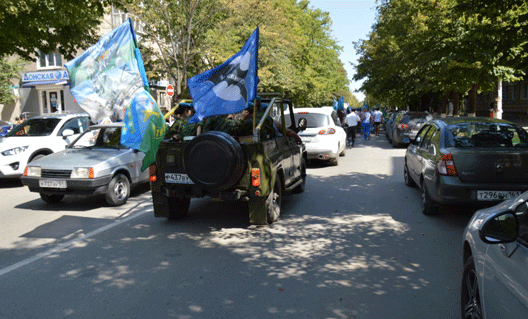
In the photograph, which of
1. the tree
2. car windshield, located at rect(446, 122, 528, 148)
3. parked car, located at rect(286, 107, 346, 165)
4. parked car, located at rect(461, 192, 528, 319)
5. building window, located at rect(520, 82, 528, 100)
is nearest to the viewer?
parked car, located at rect(461, 192, 528, 319)

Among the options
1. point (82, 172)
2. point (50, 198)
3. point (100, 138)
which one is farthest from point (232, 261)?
point (100, 138)

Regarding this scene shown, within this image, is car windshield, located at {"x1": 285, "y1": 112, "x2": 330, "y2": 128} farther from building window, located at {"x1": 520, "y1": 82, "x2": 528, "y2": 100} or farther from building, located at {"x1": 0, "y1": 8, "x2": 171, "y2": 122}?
building window, located at {"x1": 520, "y1": 82, "x2": 528, "y2": 100}

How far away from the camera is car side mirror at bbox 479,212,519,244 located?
2.52 meters

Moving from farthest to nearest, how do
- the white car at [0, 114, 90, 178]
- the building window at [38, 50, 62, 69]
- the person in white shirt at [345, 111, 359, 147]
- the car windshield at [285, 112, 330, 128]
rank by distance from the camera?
the building window at [38, 50, 62, 69] → the person in white shirt at [345, 111, 359, 147] → the car windshield at [285, 112, 330, 128] → the white car at [0, 114, 90, 178]

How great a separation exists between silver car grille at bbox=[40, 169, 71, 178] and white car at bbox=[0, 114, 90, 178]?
117 inches

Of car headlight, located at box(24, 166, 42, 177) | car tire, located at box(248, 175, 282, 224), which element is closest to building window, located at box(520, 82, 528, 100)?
car tire, located at box(248, 175, 282, 224)

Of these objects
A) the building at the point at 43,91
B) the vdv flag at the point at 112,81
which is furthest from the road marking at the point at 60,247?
the building at the point at 43,91

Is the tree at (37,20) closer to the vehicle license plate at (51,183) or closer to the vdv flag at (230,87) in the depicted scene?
the vehicle license plate at (51,183)

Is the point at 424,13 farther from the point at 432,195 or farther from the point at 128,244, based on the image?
the point at 128,244

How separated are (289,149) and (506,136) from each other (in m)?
3.44

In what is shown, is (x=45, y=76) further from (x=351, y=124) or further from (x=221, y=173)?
(x=221, y=173)

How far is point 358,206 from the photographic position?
8.22 m

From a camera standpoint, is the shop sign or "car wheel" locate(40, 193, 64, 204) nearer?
"car wheel" locate(40, 193, 64, 204)

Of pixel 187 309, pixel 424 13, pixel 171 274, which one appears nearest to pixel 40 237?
pixel 171 274
